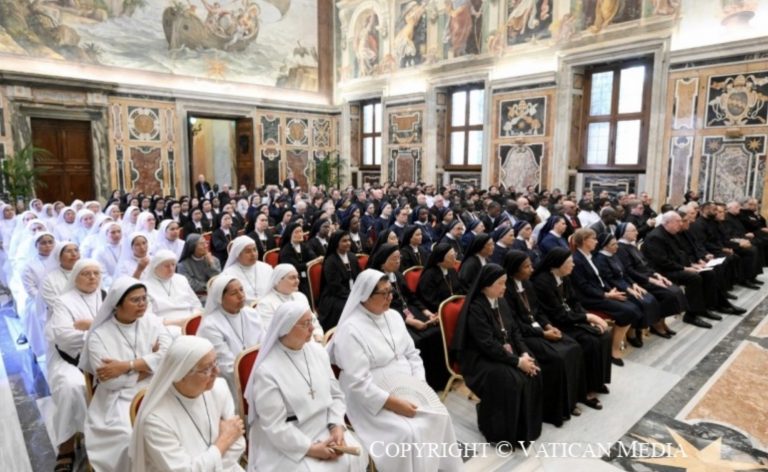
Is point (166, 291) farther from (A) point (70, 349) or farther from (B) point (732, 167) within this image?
(B) point (732, 167)

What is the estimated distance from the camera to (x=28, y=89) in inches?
517

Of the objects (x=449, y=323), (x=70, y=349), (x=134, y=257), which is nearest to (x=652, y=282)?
(x=449, y=323)

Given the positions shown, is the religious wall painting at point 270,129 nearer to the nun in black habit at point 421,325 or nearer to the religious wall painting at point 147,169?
the religious wall painting at point 147,169

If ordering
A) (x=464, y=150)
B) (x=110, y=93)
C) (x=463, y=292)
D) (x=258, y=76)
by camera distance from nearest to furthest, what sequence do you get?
(x=463, y=292), (x=110, y=93), (x=464, y=150), (x=258, y=76)

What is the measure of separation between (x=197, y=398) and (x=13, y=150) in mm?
14791

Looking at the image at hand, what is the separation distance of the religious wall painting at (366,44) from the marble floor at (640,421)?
51.3ft

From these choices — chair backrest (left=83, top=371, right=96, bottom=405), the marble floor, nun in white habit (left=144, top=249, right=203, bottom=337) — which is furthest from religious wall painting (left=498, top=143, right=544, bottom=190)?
chair backrest (left=83, top=371, right=96, bottom=405)

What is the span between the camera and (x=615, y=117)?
12.9 meters

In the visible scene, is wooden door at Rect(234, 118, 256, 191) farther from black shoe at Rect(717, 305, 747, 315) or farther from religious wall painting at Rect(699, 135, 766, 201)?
black shoe at Rect(717, 305, 747, 315)

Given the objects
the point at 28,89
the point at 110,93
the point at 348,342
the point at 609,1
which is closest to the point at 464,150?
the point at 609,1

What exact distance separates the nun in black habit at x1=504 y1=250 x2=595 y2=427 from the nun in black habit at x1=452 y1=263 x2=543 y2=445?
20 cm

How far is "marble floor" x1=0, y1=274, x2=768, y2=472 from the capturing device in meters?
3.34

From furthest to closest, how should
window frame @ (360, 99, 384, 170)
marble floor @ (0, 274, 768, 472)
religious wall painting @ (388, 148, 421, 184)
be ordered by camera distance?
window frame @ (360, 99, 384, 170), religious wall painting @ (388, 148, 421, 184), marble floor @ (0, 274, 768, 472)

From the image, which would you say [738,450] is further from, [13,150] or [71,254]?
[13,150]
